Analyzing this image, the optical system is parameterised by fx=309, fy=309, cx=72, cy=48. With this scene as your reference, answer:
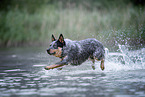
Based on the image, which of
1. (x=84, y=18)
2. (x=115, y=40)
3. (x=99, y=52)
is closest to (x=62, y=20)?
(x=84, y=18)

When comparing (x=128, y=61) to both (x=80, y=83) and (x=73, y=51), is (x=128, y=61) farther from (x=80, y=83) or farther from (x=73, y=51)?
(x=80, y=83)

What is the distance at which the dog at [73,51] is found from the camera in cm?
900

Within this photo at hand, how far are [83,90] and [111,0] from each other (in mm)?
34232

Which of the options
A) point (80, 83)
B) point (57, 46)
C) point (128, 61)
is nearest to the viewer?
point (80, 83)

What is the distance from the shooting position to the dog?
9000mm

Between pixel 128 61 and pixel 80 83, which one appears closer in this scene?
pixel 80 83

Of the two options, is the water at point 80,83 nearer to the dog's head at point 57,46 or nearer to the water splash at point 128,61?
the water splash at point 128,61

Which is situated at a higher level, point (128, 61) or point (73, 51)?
point (73, 51)

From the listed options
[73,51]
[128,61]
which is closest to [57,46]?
[73,51]

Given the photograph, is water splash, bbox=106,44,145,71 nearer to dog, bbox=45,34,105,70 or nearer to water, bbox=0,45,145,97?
water, bbox=0,45,145,97

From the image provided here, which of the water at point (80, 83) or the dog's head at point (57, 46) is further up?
the dog's head at point (57, 46)

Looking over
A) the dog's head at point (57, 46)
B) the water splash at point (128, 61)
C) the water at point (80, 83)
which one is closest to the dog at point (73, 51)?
the dog's head at point (57, 46)

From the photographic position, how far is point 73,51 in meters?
9.31

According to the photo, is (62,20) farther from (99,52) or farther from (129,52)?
(99,52)
